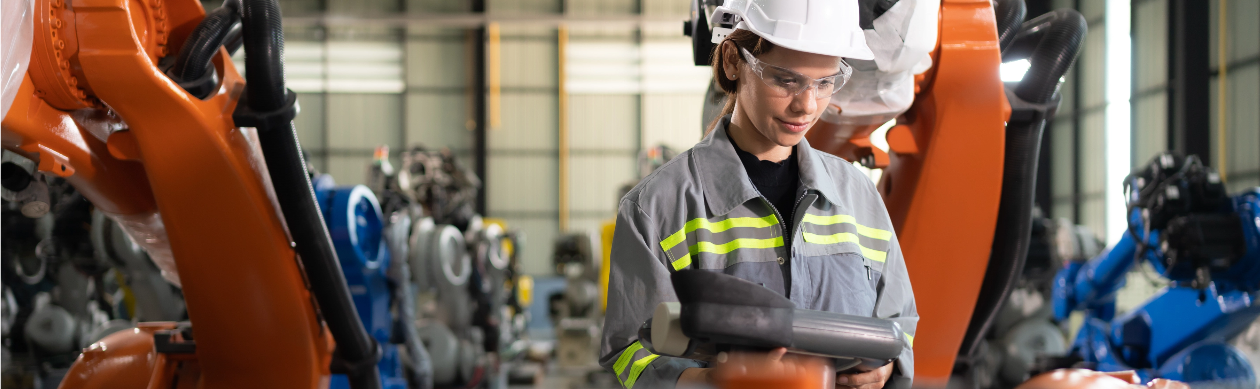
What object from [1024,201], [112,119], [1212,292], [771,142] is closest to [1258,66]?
[1212,292]

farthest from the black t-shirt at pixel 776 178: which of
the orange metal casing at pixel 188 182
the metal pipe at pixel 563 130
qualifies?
the metal pipe at pixel 563 130

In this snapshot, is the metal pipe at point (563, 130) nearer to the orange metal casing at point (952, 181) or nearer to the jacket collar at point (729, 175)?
the orange metal casing at point (952, 181)

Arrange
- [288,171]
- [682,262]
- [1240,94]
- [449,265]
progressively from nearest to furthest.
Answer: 1. [682,262]
2. [288,171]
3. [449,265]
4. [1240,94]

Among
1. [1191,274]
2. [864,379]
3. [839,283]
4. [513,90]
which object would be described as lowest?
[513,90]

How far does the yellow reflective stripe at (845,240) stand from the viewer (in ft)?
5.81

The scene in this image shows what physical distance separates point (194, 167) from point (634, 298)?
172cm

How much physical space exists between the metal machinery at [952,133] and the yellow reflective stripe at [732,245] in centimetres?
98

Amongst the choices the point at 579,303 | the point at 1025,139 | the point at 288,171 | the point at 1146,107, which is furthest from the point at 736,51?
the point at 1146,107

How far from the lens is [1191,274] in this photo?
186 inches

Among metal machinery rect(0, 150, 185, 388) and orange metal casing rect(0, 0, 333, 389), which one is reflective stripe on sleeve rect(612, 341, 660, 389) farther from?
metal machinery rect(0, 150, 185, 388)

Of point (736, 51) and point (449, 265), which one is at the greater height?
point (736, 51)

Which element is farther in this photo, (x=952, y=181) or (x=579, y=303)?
(x=579, y=303)

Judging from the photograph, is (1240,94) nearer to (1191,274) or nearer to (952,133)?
(1191,274)

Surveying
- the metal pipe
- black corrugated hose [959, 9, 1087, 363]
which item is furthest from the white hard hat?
the metal pipe
